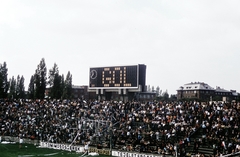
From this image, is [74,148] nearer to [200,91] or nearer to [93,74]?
[93,74]

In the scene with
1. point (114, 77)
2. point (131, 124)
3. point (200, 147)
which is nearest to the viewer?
point (200, 147)

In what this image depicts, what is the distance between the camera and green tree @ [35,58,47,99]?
74.9 m

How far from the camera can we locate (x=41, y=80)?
77.9 meters

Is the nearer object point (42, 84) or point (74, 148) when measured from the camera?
point (74, 148)

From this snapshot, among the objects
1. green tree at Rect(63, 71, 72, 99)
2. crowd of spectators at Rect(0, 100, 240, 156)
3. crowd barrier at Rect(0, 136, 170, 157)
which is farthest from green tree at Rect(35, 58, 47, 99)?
crowd barrier at Rect(0, 136, 170, 157)

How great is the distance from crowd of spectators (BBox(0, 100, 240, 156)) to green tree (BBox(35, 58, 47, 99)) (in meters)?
21.8

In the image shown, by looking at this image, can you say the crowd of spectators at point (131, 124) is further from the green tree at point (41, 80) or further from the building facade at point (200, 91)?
the building facade at point (200, 91)

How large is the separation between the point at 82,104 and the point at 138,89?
8.92m

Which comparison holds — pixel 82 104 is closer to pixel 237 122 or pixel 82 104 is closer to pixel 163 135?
pixel 163 135

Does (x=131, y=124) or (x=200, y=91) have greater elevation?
(x=200, y=91)

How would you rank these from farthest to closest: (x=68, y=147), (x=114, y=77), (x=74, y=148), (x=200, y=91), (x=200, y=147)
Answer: (x=200, y=91)
(x=114, y=77)
(x=68, y=147)
(x=74, y=148)
(x=200, y=147)

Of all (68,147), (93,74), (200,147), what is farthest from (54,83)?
(200,147)

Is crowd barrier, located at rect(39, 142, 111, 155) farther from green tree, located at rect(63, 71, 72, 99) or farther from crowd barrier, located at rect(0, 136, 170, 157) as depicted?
green tree, located at rect(63, 71, 72, 99)

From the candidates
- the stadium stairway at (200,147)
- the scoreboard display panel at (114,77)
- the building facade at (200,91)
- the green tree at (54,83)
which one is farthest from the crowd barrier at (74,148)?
the building facade at (200,91)
